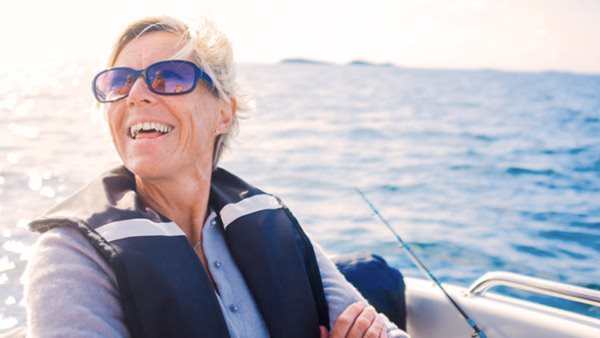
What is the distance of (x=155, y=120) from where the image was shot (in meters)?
1.54

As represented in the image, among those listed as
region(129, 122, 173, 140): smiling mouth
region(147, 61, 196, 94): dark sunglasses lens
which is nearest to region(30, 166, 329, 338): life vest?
region(129, 122, 173, 140): smiling mouth

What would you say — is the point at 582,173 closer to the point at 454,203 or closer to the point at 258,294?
the point at 454,203

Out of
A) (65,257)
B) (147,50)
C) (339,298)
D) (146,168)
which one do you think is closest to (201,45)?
(147,50)

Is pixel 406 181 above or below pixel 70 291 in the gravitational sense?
below

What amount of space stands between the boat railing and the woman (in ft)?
2.31

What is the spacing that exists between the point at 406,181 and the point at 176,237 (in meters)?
7.50

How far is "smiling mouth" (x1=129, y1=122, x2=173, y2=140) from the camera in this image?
1.53 meters

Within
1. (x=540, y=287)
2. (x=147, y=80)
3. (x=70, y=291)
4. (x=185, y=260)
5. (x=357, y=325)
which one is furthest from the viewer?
(x=540, y=287)

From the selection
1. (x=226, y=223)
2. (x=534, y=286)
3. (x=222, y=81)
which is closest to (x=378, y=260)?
(x=534, y=286)

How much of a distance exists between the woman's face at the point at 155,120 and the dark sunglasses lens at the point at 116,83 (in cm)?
2

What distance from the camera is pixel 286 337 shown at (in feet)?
5.24

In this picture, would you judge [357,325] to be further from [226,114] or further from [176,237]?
[226,114]

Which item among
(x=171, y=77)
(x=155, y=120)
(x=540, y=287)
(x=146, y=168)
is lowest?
(x=540, y=287)

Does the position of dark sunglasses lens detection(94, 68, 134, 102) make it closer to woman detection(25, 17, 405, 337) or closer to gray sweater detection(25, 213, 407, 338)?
woman detection(25, 17, 405, 337)
